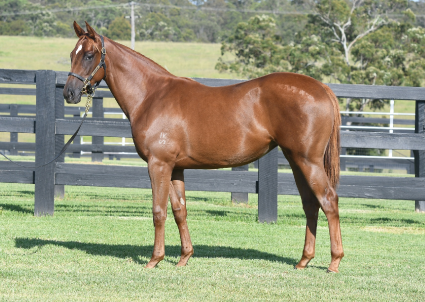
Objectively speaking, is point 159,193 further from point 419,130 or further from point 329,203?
point 419,130

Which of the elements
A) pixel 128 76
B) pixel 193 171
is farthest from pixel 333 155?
pixel 193 171

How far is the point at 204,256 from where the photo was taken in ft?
19.2

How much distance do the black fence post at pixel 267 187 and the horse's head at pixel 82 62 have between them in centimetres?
329

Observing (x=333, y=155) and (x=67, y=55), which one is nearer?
(x=333, y=155)

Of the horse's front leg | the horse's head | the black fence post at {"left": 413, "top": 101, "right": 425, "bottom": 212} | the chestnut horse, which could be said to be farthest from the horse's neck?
the black fence post at {"left": 413, "top": 101, "right": 425, "bottom": 212}

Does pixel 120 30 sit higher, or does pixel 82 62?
pixel 120 30

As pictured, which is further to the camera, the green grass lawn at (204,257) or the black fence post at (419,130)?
the black fence post at (419,130)

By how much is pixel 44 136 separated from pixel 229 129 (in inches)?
151

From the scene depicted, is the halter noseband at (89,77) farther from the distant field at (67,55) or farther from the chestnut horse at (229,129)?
the distant field at (67,55)

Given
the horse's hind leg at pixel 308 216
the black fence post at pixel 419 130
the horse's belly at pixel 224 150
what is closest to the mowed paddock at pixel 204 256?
the horse's hind leg at pixel 308 216

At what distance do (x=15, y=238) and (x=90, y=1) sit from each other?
101m

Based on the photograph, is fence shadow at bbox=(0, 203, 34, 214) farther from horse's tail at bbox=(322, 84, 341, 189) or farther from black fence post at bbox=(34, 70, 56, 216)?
horse's tail at bbox=(322, 84, 341, 189)

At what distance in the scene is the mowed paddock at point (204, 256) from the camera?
14.4 feet

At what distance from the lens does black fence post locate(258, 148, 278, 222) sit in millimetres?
7883
